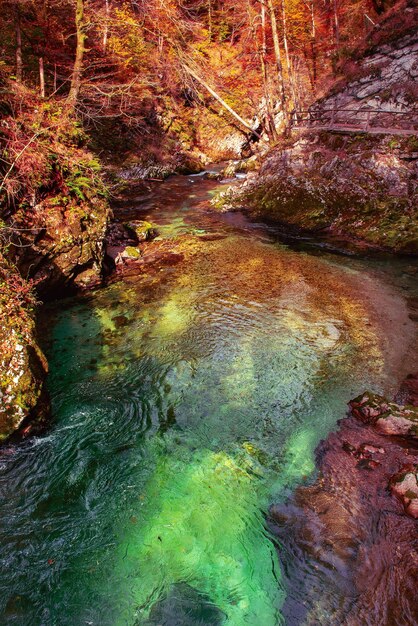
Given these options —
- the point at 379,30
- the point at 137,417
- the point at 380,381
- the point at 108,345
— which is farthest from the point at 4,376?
the point at 379,30

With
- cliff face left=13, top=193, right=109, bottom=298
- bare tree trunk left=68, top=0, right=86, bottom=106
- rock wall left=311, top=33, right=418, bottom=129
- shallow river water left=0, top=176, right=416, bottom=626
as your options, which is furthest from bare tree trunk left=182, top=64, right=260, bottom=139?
shallow river water left=0, top=176, right=416, bottom=626

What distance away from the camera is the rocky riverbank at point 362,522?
12.3 ft

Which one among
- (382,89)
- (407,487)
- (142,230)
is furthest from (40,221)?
(382,89)

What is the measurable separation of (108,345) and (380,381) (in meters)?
5.53

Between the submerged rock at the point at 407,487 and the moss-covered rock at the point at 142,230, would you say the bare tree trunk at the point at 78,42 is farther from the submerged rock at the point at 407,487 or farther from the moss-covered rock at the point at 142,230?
the submerged rock at the point at 407,487

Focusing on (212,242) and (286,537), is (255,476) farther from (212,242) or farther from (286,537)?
(212,242)

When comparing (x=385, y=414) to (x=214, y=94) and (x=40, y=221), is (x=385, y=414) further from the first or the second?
(x=214, y=94)

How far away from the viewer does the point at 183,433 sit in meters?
5.90

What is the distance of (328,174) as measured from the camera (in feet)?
48.3

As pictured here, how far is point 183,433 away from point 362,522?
9.04 feet

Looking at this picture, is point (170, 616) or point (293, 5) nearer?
point (170, 616)

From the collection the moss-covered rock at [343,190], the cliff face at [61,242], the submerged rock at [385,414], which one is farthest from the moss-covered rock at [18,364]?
the moss-covered rock at [343,190]

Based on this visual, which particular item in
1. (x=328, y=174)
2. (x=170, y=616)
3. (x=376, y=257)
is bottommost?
(x=170, y=616)

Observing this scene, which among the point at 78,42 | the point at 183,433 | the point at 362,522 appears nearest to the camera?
the point at 362,522
